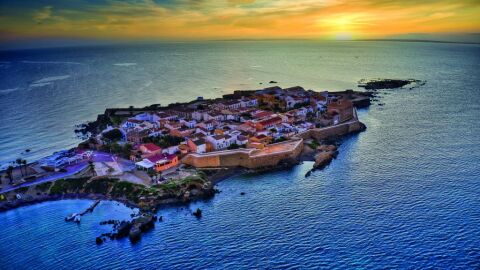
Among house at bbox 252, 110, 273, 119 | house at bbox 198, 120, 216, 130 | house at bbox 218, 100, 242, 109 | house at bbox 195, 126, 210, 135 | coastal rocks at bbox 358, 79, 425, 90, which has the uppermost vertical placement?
coastal rocks at bbox 358, 79, 425, 90

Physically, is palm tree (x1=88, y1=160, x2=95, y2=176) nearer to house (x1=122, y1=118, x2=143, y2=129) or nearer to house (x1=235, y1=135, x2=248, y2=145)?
house (x1=122, y1=118, x2=143, y2=129)

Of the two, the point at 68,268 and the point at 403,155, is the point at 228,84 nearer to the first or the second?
the point at 403,155

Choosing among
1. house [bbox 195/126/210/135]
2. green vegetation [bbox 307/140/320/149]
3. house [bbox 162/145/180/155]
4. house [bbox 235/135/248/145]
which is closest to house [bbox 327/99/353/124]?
green vegetation [bbox 307/140/320/149]

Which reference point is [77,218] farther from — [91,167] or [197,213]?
[197,213]

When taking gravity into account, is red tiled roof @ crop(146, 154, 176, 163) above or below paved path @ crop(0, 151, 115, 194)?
above

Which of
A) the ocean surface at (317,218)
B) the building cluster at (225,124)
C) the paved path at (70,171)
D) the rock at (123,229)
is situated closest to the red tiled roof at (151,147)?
the building cluster at (225,124)

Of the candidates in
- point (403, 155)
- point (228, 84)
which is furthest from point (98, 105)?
point (403, 155)

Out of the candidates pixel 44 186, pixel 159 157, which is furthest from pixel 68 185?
pixel 159 157

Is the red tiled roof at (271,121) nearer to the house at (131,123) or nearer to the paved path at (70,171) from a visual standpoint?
the house at (131,123)
